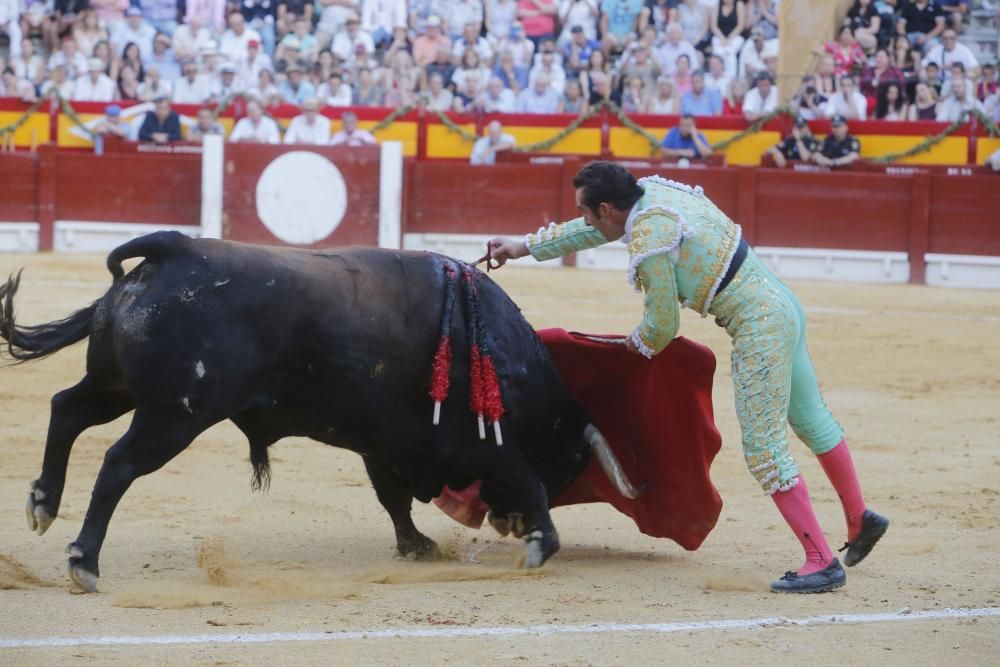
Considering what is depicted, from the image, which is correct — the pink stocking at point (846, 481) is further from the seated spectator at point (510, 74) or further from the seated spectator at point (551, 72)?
the seated spectator at point (510, 74)

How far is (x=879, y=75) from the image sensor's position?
524 inches

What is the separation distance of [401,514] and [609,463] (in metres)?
0.63

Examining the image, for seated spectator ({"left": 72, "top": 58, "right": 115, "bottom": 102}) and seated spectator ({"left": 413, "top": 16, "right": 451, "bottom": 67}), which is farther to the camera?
seated spectator ({"left": 413, "top": 16, "right": 451, "bottom": 67})

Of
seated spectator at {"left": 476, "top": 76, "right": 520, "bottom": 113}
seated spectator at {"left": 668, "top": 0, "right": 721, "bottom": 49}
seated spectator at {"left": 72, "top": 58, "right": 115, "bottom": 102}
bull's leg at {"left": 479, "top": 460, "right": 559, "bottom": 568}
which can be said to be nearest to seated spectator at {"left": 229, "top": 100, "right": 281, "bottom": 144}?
seated spectator at {"left": 72, "top": 58, "right": 115, "bottom": 102}

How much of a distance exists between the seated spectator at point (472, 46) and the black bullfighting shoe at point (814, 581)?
10.9 m

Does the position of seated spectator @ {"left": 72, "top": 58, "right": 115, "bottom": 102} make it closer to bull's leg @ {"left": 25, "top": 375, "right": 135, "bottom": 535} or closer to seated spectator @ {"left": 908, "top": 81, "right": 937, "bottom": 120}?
seated spectator @ {"left": 908, "top": 81, "right": 937, "bottom": 120}

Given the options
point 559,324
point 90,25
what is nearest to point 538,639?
point 559,324

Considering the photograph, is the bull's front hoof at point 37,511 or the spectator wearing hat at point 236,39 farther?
the spectator wearing hat at point 236,39

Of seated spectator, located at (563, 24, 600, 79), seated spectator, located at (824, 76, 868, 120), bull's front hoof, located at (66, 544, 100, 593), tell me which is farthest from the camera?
seated spectator, located at (563, 24, 600, 79)

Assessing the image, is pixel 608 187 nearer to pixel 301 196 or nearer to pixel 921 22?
pixel 301 196

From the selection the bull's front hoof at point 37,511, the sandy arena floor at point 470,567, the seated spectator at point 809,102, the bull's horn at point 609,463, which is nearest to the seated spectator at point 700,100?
the seated spectator at point 809,102

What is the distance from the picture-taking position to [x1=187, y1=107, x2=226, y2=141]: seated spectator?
45.2ft

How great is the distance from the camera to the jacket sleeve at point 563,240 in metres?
4.18

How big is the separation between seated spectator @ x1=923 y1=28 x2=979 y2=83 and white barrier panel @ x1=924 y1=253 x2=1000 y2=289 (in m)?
1.77
